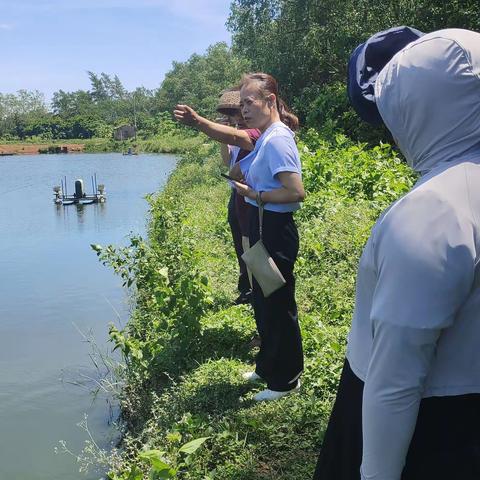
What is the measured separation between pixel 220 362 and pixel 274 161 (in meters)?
1.58

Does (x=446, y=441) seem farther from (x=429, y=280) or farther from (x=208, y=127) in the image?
(x=208, y=127)

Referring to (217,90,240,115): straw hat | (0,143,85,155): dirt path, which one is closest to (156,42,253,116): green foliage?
(0,143,85,155): dirt path

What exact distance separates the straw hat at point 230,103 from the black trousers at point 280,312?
1.31 m

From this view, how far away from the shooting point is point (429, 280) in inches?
39.0

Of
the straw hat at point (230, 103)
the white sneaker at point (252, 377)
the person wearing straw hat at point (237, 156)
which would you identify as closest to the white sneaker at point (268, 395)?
the white sneaker at point (252, 377)

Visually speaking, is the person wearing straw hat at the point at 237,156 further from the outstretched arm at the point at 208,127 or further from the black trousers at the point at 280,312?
the black trousers at the point at 280,312

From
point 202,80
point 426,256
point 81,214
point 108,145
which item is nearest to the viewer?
point 426,256

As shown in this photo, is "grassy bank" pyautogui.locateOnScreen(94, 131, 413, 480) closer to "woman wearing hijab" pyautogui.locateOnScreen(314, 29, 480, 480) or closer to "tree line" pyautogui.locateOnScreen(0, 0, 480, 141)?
"woman wearing hijab" pyautogui.locateOnScreen(314, 29, 480, 480)

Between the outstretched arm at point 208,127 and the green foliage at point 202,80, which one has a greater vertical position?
the green foliage at point 202,80

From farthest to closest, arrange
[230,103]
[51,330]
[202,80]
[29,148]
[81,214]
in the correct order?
1. [29,148]
2. [202,80]
3. [81,214]
4. [51,330]
5. [230,103]

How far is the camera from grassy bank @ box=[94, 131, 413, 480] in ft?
9.68

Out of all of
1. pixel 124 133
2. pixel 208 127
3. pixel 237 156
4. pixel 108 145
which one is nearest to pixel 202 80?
pixel 108 145

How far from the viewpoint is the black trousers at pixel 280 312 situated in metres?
3.17

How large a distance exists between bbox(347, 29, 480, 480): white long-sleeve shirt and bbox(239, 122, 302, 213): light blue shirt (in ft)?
6.14
